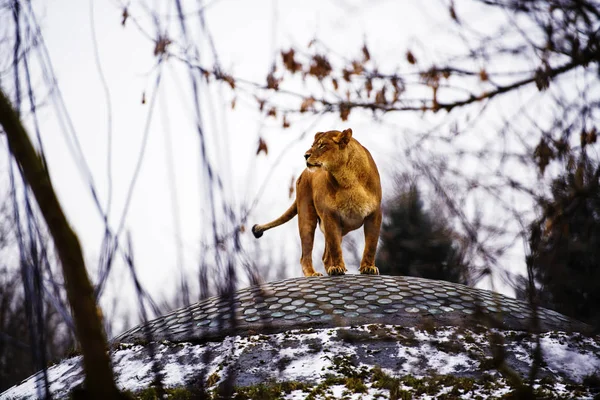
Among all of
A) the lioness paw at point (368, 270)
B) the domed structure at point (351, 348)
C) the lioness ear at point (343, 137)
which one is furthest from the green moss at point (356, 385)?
the lioness ear at point (343, 137)

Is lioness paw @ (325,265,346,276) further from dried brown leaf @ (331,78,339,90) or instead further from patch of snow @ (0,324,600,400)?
dried brown leaf @ (331,78,339,90)

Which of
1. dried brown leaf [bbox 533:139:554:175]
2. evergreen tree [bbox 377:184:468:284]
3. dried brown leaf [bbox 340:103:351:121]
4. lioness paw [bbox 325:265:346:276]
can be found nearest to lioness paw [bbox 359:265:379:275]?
lioness paw [bbox 325:265:346:276]

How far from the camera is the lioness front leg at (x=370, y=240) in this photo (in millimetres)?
5738

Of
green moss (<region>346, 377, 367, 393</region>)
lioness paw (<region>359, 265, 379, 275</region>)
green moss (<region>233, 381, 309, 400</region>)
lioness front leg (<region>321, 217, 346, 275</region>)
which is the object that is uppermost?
lioness front leg (<region>321, 217, 346, 275</region>)

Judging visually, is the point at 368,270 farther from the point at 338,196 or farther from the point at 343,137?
the point at 343,137

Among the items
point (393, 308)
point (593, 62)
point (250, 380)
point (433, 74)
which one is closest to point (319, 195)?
point (393, 308)

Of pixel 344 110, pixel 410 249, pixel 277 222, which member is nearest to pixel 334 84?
pixel 344 110

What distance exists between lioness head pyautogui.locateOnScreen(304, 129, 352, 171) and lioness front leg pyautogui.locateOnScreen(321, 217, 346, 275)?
0.58 m

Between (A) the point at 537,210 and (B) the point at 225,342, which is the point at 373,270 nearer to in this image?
(B) the point at 225,342

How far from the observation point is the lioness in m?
5.37

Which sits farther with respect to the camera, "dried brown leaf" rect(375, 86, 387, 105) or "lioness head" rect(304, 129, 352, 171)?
"lioness head" rect(304, 129, 352, 171)

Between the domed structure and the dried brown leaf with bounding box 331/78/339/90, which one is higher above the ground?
the dried brown leaf with bounding box 331/78/339/90

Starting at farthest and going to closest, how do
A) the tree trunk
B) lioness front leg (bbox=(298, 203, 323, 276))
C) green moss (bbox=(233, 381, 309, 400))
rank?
lioness front leg (bbox=(298, 203, 323, 276))
green moss (bbox=(233, 381, 309, 400))
the tree trunk

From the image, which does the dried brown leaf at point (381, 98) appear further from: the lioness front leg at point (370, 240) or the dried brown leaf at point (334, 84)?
the lioness front leg at point (370, 240)
